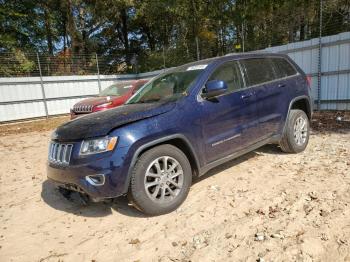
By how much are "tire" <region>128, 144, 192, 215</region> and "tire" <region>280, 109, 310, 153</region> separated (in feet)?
7.27

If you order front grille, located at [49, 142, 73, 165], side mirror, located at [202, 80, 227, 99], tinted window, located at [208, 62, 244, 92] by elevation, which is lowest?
front grille, located at [49, 142, 73, 165]

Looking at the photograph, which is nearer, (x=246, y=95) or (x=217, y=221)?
(x=217, y=221)

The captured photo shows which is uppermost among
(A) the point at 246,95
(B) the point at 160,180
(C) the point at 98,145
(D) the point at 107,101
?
(A) the point at 246,95

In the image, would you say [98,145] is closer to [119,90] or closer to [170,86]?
[170,86]

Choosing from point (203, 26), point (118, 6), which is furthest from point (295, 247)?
point (118, 6)

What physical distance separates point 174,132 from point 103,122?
32.9 inches

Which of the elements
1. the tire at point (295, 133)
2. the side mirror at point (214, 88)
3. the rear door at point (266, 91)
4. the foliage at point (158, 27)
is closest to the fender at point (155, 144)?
the side mirror at point (214, 88)

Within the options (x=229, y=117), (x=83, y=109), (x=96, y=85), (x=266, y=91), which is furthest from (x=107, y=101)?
(x=96, y=85)

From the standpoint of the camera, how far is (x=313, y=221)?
3078 millimetres

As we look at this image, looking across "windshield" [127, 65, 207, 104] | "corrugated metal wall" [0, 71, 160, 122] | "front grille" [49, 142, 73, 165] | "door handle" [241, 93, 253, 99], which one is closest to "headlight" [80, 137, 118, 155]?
"front grille" [49, 142, 73, 165]

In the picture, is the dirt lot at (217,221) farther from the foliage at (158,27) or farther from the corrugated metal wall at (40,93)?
the corrugated metal wall at (40,93)

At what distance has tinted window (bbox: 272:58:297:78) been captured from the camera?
5.03 meters

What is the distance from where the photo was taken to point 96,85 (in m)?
17.4

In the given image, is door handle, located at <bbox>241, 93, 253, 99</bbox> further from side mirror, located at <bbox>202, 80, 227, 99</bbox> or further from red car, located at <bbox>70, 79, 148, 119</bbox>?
red car, located at <bbox>70, 79, 148, 119</bbox>
